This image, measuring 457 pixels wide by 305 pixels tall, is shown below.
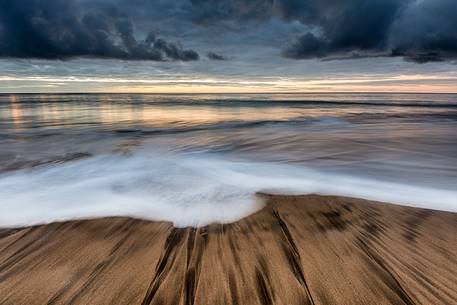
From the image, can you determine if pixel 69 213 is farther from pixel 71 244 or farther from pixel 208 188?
pixel 208 188

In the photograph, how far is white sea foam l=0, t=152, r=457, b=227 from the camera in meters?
3.37

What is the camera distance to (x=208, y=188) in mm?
4273

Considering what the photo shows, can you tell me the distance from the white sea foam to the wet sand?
13.5 inches

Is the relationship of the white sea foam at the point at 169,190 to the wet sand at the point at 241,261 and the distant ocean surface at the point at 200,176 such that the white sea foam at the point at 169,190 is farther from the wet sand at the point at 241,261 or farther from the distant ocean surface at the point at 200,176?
the wet sand at the point at 241,261

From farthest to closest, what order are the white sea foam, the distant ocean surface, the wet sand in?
the distant ocean surface, the white sea foam, the wet sand

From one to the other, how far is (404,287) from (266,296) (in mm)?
981

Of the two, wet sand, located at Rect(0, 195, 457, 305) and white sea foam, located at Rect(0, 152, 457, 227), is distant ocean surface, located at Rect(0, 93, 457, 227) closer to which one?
white sea foam, located at Rect(0, 152, 457, 227)

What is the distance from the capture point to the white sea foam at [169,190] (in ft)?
11.0

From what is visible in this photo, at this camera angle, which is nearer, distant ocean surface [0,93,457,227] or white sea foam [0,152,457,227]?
white sea foam [0,152,457,227]

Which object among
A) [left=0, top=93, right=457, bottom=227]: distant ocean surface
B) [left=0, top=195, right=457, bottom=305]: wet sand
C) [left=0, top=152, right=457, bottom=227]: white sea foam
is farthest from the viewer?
[left=0, top=93, right=457, bottom=227]: distant ocean surface

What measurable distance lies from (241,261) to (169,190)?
7.15 ft

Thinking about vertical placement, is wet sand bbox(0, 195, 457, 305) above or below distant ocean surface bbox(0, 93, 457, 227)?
above

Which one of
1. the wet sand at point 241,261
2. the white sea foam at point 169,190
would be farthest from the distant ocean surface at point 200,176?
the wet sand at point 241,261

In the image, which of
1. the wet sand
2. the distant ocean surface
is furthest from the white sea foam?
the wet sand
